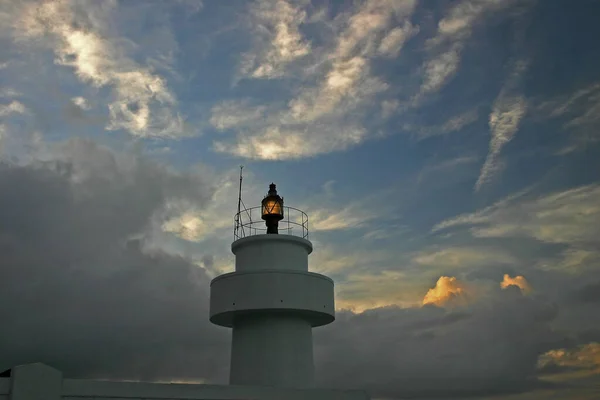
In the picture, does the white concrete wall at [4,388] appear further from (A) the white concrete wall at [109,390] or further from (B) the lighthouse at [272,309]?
(B) the lighthouse at [272,309]

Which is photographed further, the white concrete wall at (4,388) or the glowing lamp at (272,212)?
the glowing lamp at (272,212)

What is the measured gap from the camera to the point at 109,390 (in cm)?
1416

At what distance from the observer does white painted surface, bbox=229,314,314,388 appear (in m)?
19.1

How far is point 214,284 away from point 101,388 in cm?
653

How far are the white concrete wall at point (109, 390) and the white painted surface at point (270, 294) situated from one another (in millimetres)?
3128

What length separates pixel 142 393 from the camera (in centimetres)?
1449

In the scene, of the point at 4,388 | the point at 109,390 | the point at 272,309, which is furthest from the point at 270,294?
the point at 4,388

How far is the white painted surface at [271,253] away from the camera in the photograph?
2012cm

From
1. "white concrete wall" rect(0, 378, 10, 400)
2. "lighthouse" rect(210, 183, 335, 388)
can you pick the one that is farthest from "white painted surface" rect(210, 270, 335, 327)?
"white concrete wall" rect(0, 378, 10, 400)

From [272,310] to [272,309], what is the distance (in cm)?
15

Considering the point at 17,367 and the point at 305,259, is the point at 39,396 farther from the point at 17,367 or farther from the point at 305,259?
the point at 305,259

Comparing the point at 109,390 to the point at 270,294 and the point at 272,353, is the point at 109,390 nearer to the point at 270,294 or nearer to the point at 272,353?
the point at 270,294

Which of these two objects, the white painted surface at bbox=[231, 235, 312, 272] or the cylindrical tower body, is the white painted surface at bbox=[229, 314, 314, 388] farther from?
the white painted surface at bbox=[231, 235, 312, 272]

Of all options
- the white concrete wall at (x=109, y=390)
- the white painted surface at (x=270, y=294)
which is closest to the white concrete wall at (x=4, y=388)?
the white concrete wall at (x=109, y=390)
